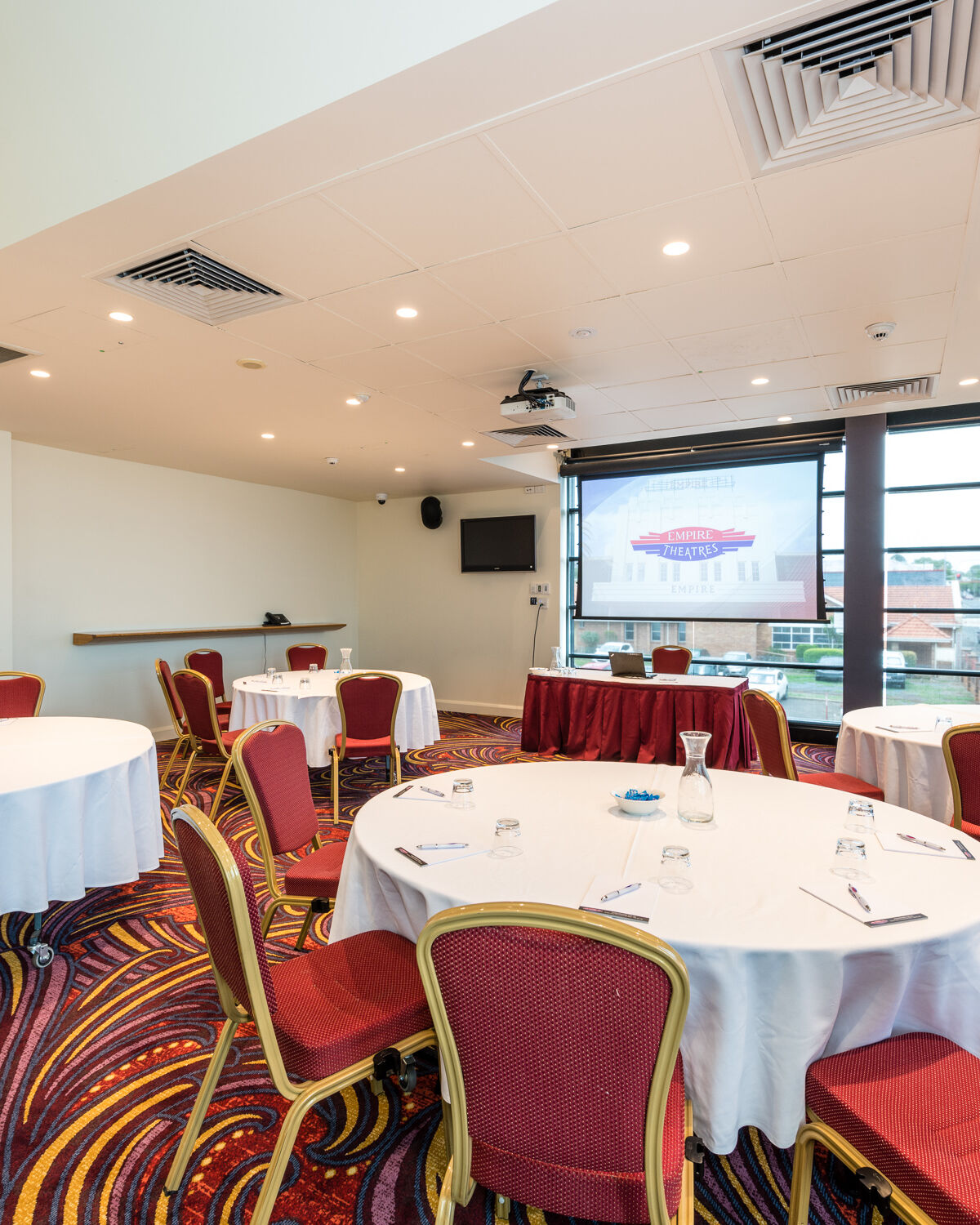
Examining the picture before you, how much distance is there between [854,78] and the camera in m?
2.07

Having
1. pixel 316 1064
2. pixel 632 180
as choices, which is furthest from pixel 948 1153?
pixel 632 180

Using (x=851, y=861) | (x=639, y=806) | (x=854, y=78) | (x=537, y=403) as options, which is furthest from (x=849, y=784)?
(x=854, y=78)

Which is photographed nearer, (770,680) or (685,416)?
(685,416)

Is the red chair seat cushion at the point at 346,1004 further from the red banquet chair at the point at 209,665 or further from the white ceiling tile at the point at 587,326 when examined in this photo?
the red banquet chair at the point at 209,665

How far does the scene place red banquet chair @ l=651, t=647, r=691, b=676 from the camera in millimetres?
7168

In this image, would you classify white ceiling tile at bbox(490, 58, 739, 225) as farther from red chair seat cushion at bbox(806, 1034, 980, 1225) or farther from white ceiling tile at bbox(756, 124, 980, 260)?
red chair seat cushion at bbox(806, 1034, 980, 1225)

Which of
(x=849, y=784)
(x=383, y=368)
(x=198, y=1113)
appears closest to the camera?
(x=198, y=1113)

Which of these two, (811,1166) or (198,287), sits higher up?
(198,287)

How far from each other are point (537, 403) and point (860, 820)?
126 inches

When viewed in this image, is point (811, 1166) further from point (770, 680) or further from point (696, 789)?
point (770, 680)

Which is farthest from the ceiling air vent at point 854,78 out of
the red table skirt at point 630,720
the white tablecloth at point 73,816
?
the red table skirt at point 630,720

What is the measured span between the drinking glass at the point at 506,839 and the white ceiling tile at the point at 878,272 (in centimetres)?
268

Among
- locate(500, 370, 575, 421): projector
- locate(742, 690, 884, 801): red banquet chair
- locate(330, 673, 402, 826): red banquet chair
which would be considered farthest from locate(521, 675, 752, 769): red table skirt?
locate(500, 370, 575, 421): projector

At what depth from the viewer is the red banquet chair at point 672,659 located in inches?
282
